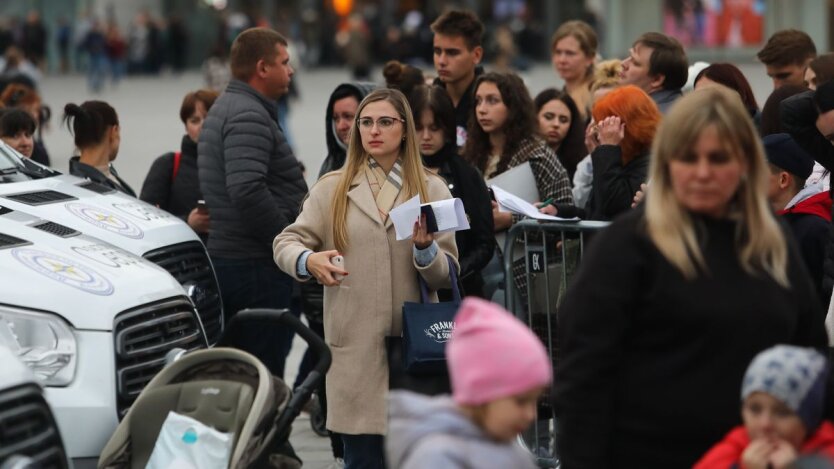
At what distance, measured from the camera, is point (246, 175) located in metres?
7.07

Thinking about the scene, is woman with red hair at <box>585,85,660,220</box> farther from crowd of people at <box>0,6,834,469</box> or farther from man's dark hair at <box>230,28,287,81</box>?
man's dark hair at <box>230,28,287,81</box>

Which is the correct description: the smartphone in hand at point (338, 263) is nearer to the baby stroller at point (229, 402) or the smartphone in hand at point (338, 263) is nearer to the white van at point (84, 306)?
the baby stroller at point (229, 402)

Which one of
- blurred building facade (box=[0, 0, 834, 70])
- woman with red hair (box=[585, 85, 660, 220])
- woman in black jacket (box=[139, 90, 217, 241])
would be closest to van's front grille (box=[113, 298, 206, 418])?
woman with red hair (box=[585, 85, 660, 220])

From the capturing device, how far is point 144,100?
35.1m

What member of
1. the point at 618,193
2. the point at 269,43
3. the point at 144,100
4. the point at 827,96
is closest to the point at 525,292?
the point at 618,193

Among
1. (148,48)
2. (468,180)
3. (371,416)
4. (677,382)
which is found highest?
(148,48)

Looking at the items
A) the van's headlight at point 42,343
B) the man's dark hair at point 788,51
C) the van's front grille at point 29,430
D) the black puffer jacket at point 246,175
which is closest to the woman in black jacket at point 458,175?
the black puffer jacket at point 246,175

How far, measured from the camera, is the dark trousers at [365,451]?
5793 millimetres

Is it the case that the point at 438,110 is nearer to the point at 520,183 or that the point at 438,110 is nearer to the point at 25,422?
the point at 520,183

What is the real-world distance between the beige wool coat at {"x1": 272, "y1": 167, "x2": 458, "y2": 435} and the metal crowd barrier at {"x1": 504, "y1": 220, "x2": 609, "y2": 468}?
1.87 feet

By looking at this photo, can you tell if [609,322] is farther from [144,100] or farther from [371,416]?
[144,100]

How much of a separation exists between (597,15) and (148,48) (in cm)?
1374

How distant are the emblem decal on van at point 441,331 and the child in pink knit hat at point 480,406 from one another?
210cm

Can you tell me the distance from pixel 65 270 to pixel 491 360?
119 inches
